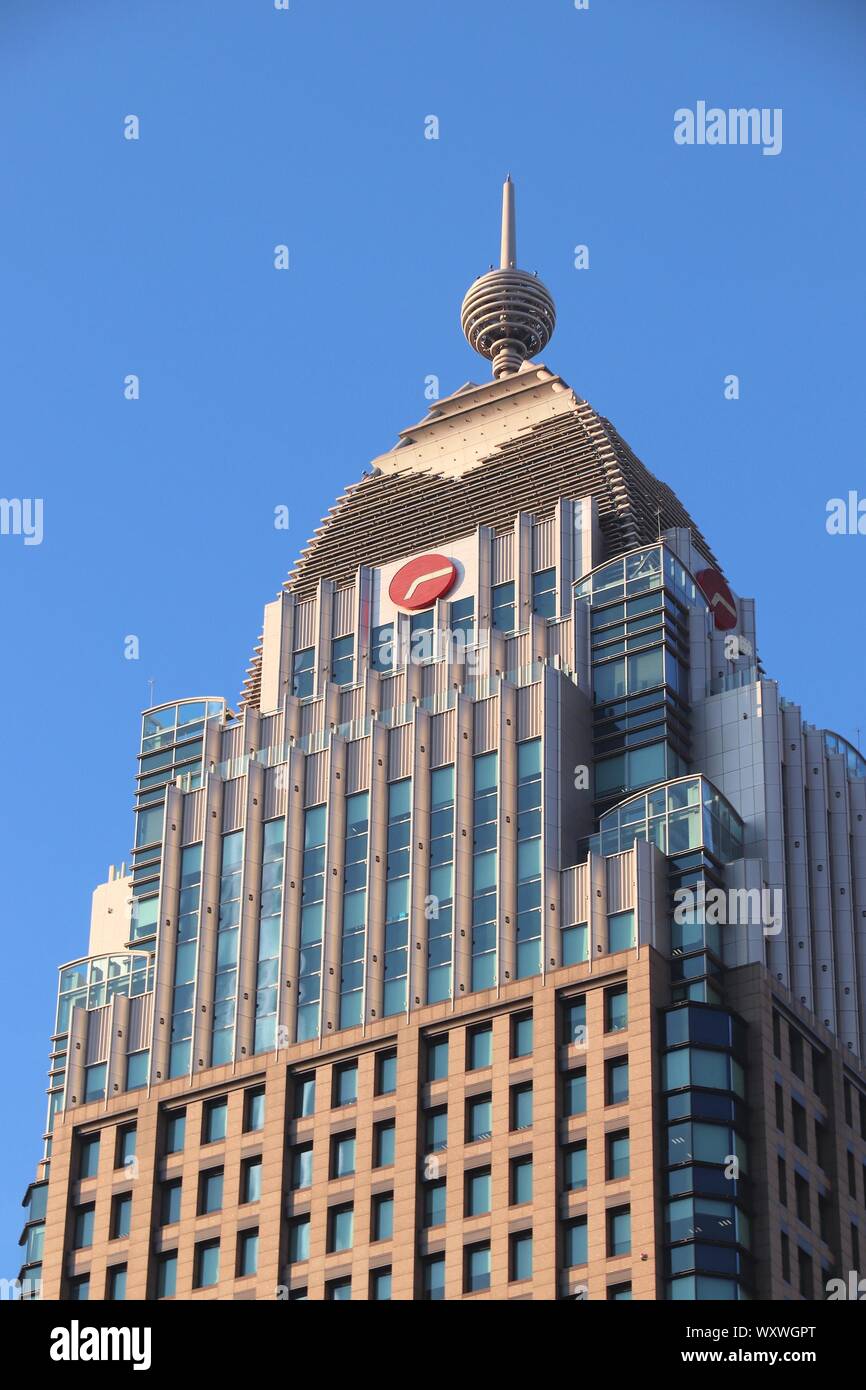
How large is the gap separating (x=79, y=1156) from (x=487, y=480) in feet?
141

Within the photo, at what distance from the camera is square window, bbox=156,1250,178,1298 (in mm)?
119500

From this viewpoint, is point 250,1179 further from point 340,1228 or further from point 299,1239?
point 340,1228

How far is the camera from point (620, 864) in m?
117

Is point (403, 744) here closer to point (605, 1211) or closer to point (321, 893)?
point (321, 893)

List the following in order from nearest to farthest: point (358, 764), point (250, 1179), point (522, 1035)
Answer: point (522, 1035)
point (250, 1179)
point (358, 764)

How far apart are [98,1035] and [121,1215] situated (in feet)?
31.0

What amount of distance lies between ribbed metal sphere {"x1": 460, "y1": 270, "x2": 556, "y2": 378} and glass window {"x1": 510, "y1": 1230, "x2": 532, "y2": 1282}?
62.8m

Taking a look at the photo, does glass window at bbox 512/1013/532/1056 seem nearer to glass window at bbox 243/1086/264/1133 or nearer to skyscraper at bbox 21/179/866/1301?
skyscraper at bbox 21/179/866/1301

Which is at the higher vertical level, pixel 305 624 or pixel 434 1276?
pixel 305 624

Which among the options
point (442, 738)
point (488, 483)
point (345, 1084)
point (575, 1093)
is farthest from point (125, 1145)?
point (488, 483)

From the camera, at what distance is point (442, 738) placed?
126812 millimetres
